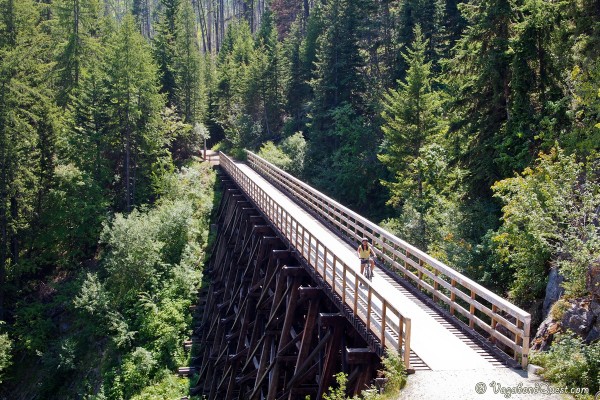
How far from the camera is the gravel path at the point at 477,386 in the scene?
7.86 m

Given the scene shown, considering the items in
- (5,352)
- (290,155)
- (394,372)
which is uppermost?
(290,155)

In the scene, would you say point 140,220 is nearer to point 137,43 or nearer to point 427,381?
point 137,43

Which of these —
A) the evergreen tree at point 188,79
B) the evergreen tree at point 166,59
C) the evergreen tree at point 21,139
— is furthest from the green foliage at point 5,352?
the evergreen tree at point 166,59

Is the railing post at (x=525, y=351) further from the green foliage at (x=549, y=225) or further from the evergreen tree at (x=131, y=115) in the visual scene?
the evergreen tree at (x=131, y=115)

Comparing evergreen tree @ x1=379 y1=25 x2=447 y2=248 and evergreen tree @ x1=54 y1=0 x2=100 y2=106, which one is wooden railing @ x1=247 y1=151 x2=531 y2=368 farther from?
evergreen tree @ x1=54 y1=0 x2=100 y2=106

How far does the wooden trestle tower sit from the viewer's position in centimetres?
1138

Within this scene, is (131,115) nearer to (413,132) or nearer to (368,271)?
(413,132)

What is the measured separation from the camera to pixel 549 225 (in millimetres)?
12047

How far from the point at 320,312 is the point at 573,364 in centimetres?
627

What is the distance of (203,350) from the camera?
24.2 meters

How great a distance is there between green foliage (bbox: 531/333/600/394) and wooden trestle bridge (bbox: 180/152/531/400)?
1.49 feet

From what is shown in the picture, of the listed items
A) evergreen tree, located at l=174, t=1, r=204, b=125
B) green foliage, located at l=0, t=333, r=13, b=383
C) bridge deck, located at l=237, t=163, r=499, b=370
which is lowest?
green foliage, located at l=0, t=333, r=13, b=383

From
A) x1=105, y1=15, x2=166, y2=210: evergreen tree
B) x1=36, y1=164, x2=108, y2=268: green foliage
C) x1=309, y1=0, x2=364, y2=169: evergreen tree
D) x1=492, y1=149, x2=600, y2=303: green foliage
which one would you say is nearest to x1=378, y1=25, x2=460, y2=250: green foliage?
x1=492, y1=149, x2=600, y2=303: green foliage

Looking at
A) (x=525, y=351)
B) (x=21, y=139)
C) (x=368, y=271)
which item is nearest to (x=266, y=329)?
(x=368, y=271)
